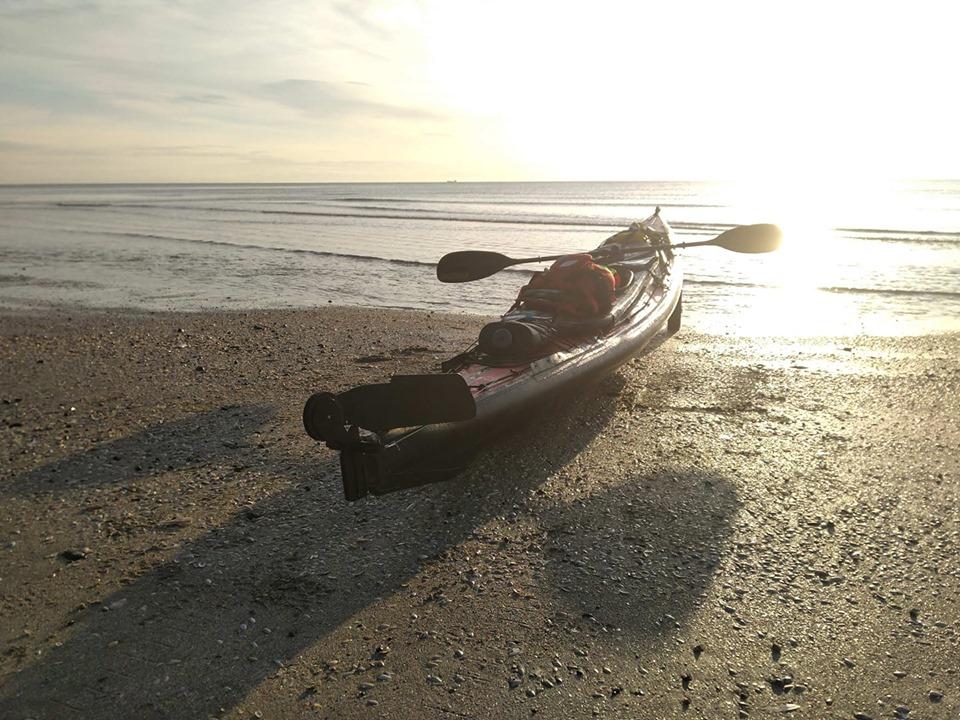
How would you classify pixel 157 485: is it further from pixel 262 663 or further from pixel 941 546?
pixel 941 546

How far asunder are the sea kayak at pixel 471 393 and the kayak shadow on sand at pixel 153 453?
2069mm

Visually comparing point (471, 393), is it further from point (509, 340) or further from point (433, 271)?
point (433, 271)

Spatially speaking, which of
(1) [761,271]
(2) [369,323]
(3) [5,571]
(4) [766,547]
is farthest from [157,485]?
(1) [761,271]

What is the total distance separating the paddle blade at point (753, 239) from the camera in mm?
10508

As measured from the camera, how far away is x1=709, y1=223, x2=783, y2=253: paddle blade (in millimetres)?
10508

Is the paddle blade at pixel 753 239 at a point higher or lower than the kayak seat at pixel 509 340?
higher

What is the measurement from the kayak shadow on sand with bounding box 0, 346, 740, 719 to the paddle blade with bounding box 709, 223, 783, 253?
19.9 feet

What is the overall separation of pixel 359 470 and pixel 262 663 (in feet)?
4.01

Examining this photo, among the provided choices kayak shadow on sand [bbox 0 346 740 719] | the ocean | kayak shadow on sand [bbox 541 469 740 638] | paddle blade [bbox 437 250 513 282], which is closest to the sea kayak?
kayak shadow on sand [bbox 0 346 740 719]

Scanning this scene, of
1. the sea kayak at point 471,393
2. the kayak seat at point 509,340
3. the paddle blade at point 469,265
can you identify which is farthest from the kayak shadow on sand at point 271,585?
the paddle blade at point 469,265

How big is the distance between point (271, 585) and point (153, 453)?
2.45m

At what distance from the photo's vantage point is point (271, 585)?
412 centimetres

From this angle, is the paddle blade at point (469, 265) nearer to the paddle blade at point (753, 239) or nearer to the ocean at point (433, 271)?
the paddle blade at point (753, 239)

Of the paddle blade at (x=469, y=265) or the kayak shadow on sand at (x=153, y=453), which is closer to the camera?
the kayak shadow on sand at (x=153, y=453)
